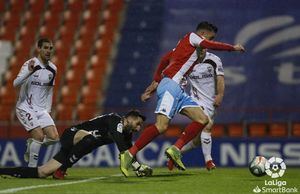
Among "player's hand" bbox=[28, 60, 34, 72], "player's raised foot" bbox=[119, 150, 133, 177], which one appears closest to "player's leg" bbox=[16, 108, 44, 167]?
"player's hand" bbox=[28, 60, 34, 72]

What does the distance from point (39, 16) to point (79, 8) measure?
1055 millimetres

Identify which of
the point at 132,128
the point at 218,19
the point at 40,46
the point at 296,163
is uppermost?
the point at 218,19

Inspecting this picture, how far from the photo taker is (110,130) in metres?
7.74

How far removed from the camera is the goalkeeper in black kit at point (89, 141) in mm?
7672

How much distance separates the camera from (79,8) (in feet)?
60.7

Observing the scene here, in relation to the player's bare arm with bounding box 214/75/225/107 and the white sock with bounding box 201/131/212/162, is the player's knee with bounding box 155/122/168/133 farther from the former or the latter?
the player's bare arm with bounding box 214/75/225/107

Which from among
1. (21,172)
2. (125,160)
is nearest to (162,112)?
(125,160)

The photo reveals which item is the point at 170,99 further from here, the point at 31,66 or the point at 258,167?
the point at 31,66

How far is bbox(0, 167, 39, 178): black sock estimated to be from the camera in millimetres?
7691

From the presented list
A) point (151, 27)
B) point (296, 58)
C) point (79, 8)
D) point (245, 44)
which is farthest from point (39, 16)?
point (296, 58)

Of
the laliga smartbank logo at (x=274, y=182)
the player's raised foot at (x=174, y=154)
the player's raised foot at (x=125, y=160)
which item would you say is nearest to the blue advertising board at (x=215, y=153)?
the laliga smartbank logo at (x=274, y=182)

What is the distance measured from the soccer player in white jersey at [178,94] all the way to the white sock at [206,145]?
1231 mm

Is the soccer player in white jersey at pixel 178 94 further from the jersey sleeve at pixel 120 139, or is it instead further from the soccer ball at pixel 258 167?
the soccer ball at pixel 258 167

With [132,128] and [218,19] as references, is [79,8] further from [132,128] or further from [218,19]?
[132,128]
